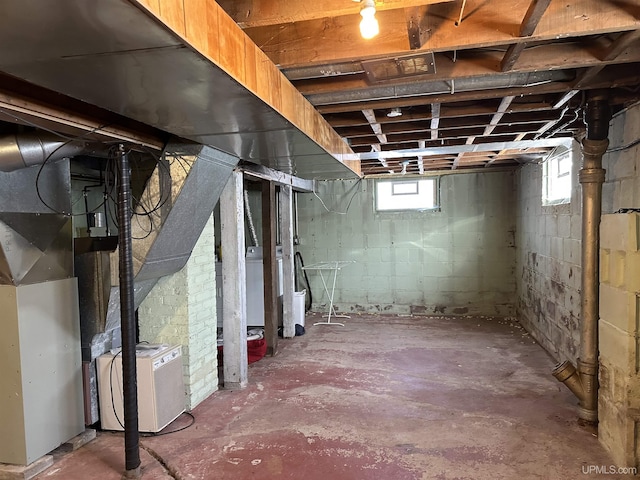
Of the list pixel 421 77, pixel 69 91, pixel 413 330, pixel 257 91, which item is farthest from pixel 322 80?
pixel 413 330

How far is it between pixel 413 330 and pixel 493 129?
9.54ft

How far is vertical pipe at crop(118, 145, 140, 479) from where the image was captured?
234 cm

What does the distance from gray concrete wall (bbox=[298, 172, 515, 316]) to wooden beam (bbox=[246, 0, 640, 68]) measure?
4618mm

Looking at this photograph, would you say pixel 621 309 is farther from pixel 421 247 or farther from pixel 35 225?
pixel 421 247

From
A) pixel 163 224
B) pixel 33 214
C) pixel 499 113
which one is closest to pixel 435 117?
pixel 499 113

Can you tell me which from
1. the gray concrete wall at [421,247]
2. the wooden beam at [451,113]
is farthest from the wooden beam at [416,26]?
the gray concrete wall at [421,247]

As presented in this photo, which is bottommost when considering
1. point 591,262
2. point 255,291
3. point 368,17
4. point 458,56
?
point 255,291

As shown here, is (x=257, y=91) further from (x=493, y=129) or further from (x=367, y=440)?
(x=493, y=129)

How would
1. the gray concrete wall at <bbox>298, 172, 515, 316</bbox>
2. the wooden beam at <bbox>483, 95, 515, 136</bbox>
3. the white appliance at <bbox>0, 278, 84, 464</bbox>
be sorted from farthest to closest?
the gray concrete wall at <bbox>298, 172, 515, 316</bbox>, the wooden beam at <bbox>483, 95, 515, 136</bbox>, the white appliance at <bbox>0, 278, 84, 464</bbox>

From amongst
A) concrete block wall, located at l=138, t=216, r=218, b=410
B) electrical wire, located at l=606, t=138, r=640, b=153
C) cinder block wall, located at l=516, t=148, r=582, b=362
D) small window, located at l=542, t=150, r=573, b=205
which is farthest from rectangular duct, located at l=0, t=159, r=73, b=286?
small window, located at l=542, t=150, r=573, b=205

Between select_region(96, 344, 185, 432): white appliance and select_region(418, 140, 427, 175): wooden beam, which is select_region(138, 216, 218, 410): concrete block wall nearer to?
select_region(96, 344, 185, 432): white appliance

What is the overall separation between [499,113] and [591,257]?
114 cm

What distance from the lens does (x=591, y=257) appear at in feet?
9.17

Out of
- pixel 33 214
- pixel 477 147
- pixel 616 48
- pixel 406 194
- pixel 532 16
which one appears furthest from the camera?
pixel 406 194
